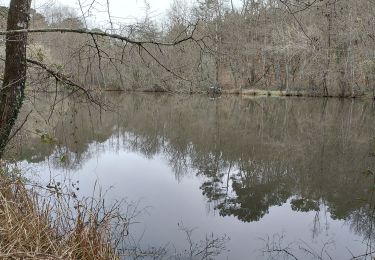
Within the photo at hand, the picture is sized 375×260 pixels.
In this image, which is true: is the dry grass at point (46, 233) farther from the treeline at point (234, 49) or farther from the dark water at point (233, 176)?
the treeline at point (234, 49)

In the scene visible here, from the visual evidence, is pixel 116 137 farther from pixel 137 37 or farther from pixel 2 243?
pixel 2 243

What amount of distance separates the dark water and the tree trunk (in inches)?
17.1

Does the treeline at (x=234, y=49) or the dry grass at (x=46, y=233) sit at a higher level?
the treeline at (x=234, y=49)

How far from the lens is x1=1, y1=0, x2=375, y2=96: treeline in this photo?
479 cm

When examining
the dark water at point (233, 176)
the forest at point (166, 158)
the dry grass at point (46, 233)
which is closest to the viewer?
the dry grass at point (46, 233)

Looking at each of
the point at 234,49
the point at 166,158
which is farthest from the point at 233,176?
the point at 234,49

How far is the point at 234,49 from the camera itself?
527 centimetres

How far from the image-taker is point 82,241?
153 inches

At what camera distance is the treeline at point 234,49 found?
4793 millimetres

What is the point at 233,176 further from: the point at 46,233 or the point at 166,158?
the point at 46,233

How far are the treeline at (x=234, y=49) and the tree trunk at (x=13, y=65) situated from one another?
395 millimetres

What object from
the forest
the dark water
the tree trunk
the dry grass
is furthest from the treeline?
the dry grass

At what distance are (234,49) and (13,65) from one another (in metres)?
2.70

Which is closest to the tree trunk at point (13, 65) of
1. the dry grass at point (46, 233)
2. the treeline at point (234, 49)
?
the treeline at point (234, 49)
